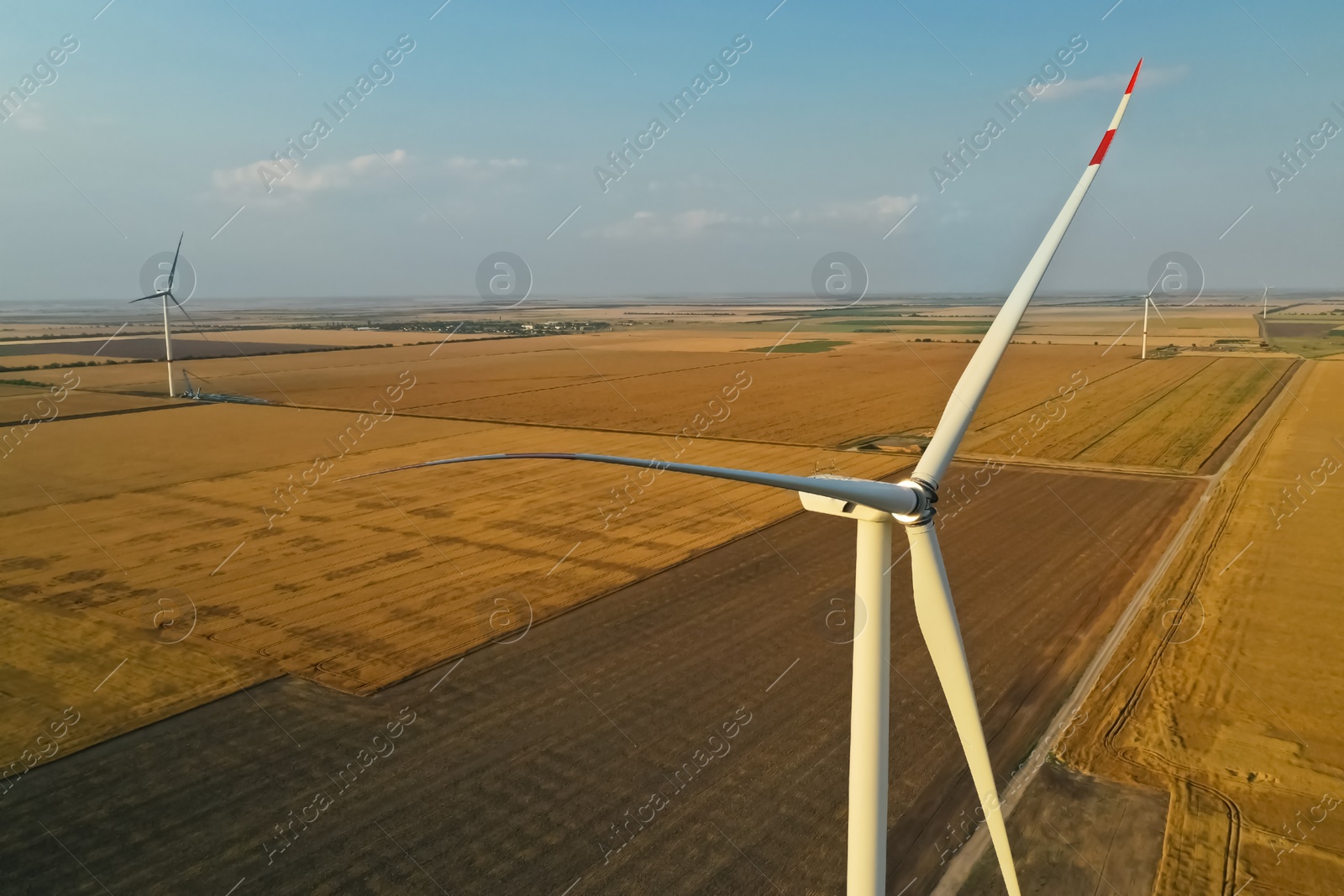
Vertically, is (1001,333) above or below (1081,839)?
above

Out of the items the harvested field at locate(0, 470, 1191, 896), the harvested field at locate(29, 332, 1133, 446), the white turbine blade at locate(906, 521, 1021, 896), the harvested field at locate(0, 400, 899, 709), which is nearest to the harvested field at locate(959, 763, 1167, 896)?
the harvested field at locate(0, 470, 1191, 896)

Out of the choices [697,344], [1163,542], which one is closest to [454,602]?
[1163,542]

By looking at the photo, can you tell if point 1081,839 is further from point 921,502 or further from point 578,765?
point 921,502

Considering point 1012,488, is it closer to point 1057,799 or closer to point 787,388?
point 1057,799

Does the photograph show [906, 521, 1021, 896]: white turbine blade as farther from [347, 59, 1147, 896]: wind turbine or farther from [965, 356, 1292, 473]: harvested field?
[965, 356, 1292, 473]: harvested field

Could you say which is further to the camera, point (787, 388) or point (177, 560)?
point (787, 388)

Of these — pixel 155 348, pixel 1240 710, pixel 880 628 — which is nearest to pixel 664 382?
pixel 1240 710

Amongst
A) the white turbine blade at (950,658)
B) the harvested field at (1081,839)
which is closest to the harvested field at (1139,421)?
the harvested field at (1081,839)
